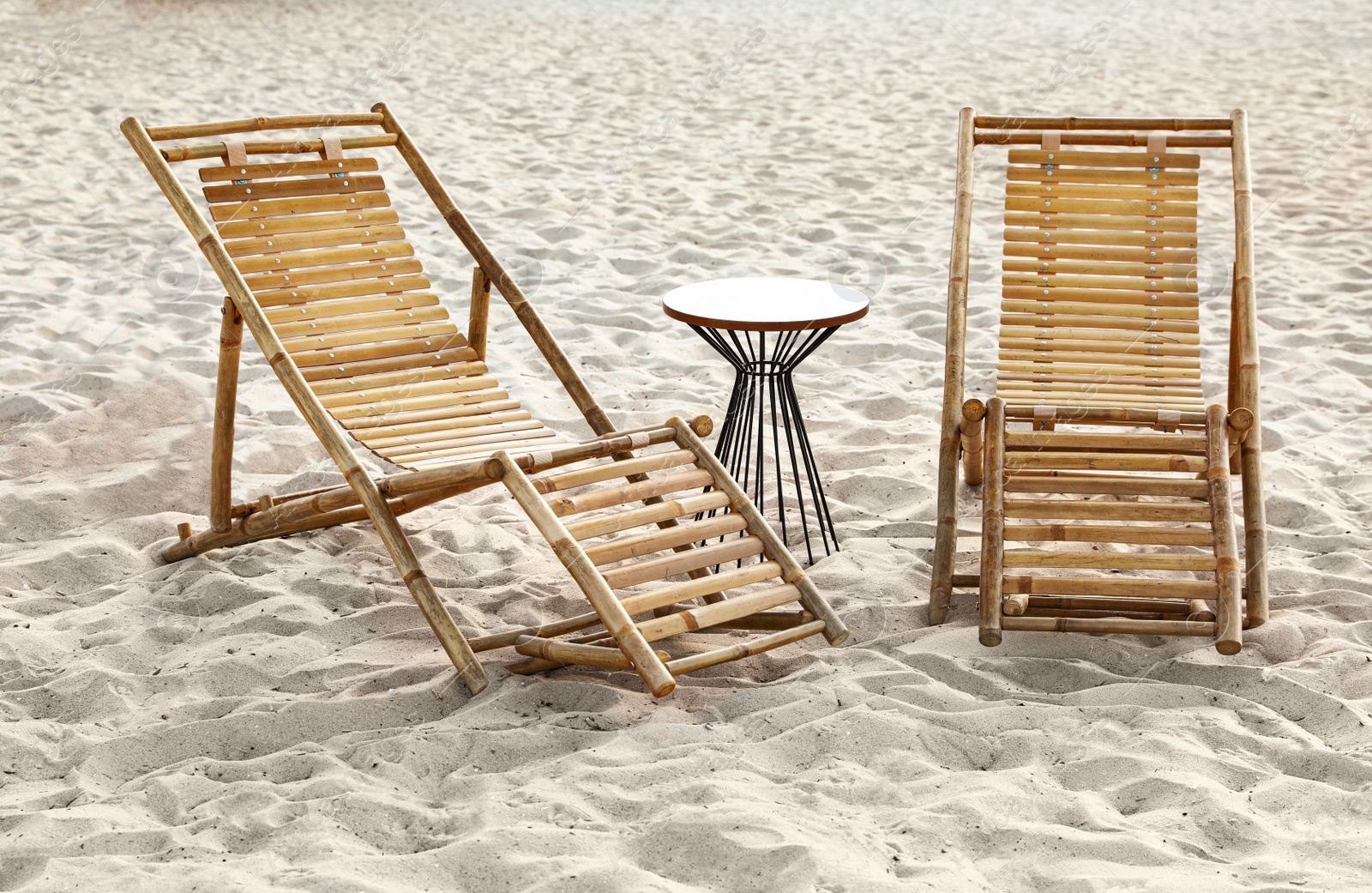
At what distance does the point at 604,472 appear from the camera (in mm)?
2828

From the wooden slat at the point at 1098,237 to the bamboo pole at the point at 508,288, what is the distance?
1185 mm

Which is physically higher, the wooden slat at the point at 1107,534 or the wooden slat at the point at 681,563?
the wooden slat at the point at 1107,534

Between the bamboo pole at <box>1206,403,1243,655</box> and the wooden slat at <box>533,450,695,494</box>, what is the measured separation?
113 centimetres

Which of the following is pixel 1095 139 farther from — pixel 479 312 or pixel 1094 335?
pixel 479 312

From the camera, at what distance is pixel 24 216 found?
602cm

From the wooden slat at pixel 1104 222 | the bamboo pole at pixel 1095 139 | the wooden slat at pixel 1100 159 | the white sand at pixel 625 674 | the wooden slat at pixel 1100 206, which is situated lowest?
the white sand at pixel 625 674

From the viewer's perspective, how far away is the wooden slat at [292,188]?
3477mm

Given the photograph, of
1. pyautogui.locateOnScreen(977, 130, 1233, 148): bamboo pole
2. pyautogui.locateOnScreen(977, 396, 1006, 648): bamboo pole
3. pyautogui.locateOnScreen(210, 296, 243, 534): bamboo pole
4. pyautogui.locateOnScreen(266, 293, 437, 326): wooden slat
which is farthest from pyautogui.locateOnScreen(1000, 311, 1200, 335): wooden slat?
pyautogui.locateOnScreen(210, 296, 243, 534): bamboo pole

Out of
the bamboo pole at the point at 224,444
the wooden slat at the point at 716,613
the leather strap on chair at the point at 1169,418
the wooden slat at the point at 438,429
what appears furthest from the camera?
the bamboo pole at the point at 224,444

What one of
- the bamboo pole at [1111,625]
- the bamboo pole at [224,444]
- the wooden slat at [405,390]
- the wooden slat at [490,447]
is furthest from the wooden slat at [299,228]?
the bamboo pole at [1111,625]

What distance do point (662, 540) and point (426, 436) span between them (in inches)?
26.6

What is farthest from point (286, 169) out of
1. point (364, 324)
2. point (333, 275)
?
point (364, 324)

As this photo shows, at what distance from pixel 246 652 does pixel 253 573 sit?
1.47 ft

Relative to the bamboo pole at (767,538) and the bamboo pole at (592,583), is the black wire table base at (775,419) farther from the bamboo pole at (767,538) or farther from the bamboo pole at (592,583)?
the bamboo pole at (592,583)
